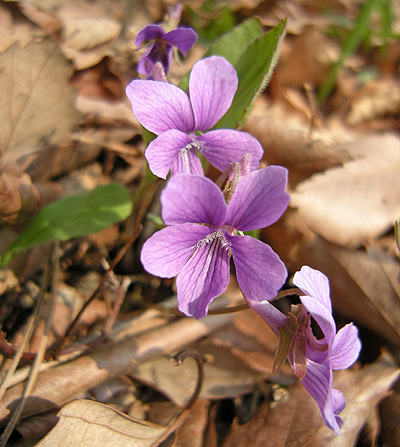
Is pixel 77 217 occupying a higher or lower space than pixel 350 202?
higher

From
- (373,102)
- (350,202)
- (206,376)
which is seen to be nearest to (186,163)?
(206,376)

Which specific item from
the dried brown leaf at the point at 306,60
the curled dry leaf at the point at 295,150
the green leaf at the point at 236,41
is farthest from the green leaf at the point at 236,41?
the dried brown leaf at the point at 306,60

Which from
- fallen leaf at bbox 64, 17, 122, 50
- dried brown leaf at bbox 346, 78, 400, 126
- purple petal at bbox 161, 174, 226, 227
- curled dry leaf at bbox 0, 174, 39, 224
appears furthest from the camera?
dried brown leaf at bbox 346, 78, 400, 126

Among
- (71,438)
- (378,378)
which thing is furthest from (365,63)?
(71,438)

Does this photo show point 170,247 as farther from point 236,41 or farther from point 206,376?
point 236,41

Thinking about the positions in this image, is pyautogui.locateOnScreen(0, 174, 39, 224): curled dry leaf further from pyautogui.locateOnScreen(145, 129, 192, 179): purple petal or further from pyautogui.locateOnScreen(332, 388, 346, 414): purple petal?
pyautogui.locateOnScreen(332, 388, 346, 414): purple petal

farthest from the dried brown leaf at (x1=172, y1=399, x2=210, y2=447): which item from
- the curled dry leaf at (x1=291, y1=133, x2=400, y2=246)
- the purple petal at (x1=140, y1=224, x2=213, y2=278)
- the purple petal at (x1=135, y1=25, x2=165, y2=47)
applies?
the purple petal at (x1=135, y1=25, x2=165, y2=47)
